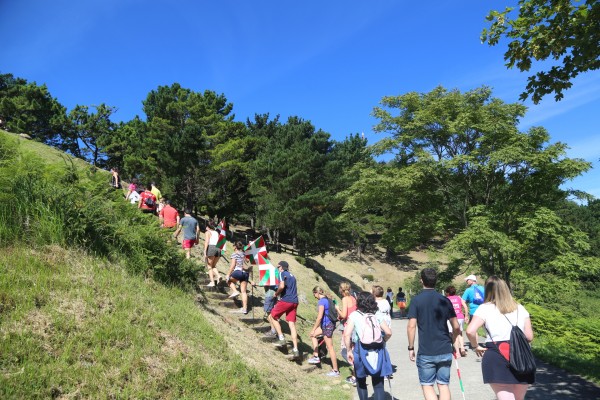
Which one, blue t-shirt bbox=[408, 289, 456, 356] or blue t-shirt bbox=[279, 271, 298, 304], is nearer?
blue t-shirt bbox=[408, 289, 456, 356]

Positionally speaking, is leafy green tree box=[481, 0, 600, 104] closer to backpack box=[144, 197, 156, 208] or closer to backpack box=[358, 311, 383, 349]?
backpack box=[358, 311, 383, 349]

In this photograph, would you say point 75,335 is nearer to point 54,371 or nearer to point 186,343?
point 54,371

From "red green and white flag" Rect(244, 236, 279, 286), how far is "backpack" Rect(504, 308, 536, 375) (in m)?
5.66

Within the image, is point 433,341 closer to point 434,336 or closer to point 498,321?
point 434,336

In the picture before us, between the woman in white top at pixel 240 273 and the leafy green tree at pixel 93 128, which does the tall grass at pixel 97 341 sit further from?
the leafy green tree at pixel 93 128

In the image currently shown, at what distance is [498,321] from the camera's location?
402 centimetres

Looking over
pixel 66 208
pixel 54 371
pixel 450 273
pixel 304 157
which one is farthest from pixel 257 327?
pixel 304 157

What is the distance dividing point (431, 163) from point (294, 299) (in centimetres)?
1427

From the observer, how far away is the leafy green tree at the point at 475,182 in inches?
699

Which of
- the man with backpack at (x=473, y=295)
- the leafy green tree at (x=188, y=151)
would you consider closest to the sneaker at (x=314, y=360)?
the man with backpack at (x=473, y=295)

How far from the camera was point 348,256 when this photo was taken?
4934 cm

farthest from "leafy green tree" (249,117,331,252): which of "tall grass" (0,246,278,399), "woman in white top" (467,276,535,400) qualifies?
"woman in white top" (467,276,535,400)

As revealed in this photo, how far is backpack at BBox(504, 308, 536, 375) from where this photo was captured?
12.2ft

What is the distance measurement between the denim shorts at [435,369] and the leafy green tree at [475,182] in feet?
44.8
